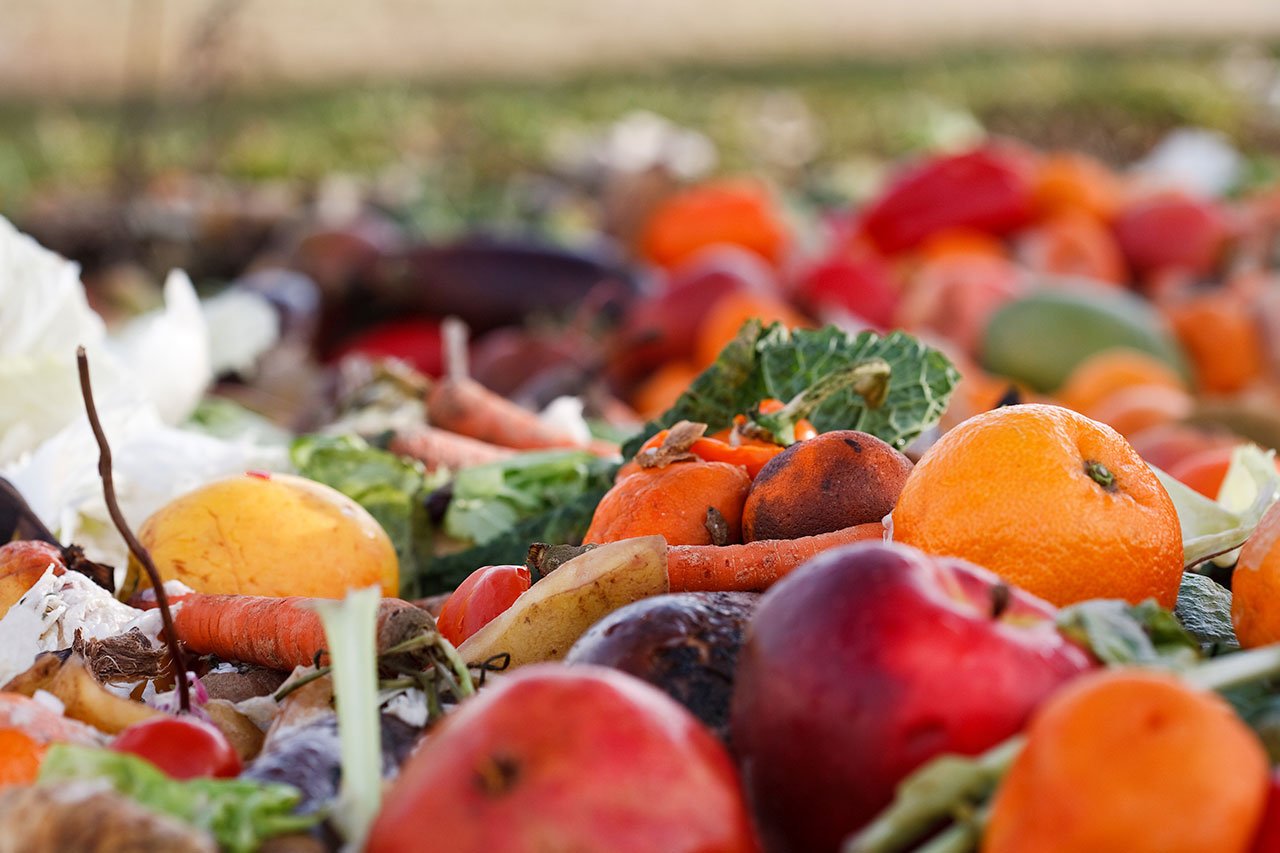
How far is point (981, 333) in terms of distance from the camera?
463 cm

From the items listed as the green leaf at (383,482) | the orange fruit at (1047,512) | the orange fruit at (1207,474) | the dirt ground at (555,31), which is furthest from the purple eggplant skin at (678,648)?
the dirt ground at (555,31)

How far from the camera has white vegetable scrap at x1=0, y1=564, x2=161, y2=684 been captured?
1497 millimetres

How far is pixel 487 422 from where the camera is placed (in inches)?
107

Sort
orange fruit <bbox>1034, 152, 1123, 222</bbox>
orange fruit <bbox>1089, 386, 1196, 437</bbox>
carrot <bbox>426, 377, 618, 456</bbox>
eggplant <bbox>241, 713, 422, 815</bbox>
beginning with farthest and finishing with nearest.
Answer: orange fruit <bbox>1034, 152, 1123, 222</bbox>
orange fruit <bbox>1089, 386, 1196, 437</bbox>
carrot <bbox>426, 377, 618, 456</bbox>
eggplant <bbox>241, 713, 422, 815</bbox>

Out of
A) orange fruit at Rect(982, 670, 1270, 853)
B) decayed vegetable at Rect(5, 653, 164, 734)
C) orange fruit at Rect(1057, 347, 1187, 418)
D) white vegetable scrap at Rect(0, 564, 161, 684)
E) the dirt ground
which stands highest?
orange fruit at Rect(982, 670, 1270, 853)

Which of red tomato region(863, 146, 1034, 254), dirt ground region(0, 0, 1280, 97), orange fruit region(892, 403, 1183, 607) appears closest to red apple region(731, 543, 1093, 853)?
orange fruit region(892, 403, 1183, 607)

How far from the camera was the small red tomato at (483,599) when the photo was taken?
1.54 meters

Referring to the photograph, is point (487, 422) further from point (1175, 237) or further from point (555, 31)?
point (555, 31)

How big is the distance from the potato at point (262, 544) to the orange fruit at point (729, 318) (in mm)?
2028

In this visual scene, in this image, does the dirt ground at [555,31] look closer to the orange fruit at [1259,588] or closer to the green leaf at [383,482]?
the green leaf at [383,482]

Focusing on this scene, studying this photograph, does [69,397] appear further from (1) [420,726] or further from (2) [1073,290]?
(2) [1073,290]

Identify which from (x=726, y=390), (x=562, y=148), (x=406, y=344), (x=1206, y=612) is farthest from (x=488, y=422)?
(x=562, y=148)

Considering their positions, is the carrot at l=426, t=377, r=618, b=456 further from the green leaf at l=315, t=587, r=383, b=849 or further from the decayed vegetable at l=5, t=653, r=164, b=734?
the green leaf at l=315, t=587, r=383, b=849

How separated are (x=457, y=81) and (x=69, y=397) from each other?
36.9ft
